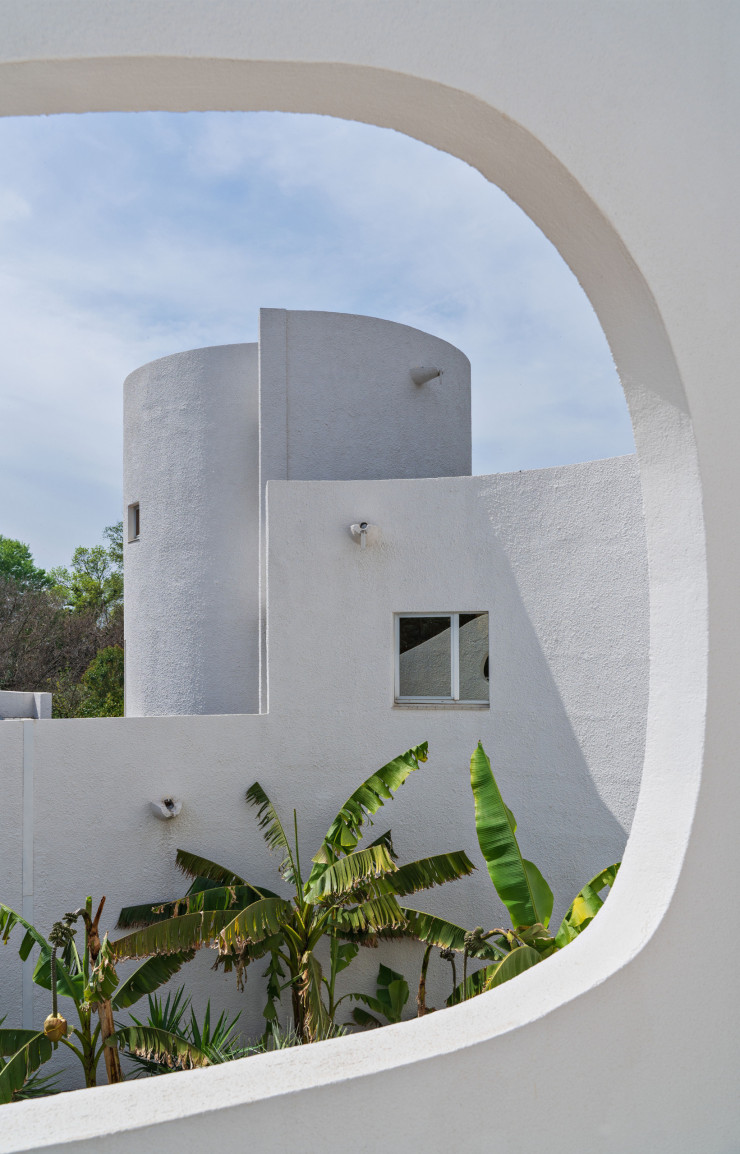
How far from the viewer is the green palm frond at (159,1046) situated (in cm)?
686

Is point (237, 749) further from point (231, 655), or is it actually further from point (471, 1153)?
point (471, 1153)

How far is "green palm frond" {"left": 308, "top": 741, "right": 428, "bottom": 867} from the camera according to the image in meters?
8.14

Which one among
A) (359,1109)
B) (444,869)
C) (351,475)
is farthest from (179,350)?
(359,1109)

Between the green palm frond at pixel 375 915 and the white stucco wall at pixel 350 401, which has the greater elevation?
the white stucco wall at pixel 350 401

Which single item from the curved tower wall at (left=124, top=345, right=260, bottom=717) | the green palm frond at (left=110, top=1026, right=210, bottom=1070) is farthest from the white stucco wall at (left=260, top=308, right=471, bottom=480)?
the green palm frond at (left=110, top=1026, right=210, bottom=1070)

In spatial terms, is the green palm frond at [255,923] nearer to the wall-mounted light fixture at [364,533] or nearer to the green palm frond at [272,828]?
the green palm frond at [272,828]

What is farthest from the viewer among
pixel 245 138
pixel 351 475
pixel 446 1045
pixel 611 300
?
pixel 351 475

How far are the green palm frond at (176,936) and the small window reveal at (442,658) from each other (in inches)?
128

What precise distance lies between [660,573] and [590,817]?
717cm

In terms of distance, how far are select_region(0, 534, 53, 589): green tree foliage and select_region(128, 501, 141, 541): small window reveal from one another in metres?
32.3

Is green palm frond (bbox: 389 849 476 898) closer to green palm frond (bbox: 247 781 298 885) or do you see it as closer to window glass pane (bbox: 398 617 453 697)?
green palm frond (bbox: 247 781 298 885)

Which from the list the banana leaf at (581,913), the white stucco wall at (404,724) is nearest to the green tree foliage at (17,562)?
the white stucco wall at (404,724)

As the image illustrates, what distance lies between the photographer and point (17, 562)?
45.6 meters

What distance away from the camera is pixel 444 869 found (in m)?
8.22
